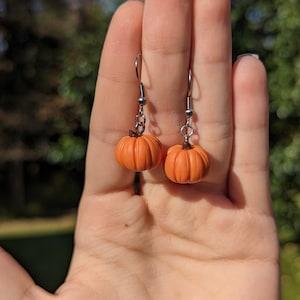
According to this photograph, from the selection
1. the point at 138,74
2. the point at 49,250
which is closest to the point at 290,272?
the point at 49,250

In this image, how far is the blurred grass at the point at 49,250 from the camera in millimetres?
4574

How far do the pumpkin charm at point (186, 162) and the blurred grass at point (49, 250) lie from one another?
3.01 m

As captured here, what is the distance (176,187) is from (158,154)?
0.46 ft

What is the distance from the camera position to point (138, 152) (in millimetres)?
1331

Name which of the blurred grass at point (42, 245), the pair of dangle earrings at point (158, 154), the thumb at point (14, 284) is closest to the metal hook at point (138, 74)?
the pair of dangle earrings at point (158, 154)

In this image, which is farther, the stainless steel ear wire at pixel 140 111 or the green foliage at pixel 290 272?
the green foliage at pixel 290 272

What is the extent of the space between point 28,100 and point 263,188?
268 inches

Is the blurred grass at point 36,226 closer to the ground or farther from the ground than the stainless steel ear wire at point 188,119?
closer to the ground

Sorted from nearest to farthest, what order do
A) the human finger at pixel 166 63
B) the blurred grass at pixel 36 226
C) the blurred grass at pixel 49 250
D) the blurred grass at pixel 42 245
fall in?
the human finger at pixel 166 63 < the blurred grass at pixel 49 250 < the blurred grass at pixel 42 245 < the blurred grass at pixel 36 226

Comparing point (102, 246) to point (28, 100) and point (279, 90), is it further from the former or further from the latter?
point (28, 100)

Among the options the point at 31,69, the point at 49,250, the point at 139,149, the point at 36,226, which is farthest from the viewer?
the point at 31,69

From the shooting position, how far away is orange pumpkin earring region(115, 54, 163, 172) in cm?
134

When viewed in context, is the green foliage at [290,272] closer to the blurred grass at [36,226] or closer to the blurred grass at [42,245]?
the blurred grass at [42,245]

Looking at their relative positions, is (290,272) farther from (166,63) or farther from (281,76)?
(166,63)
